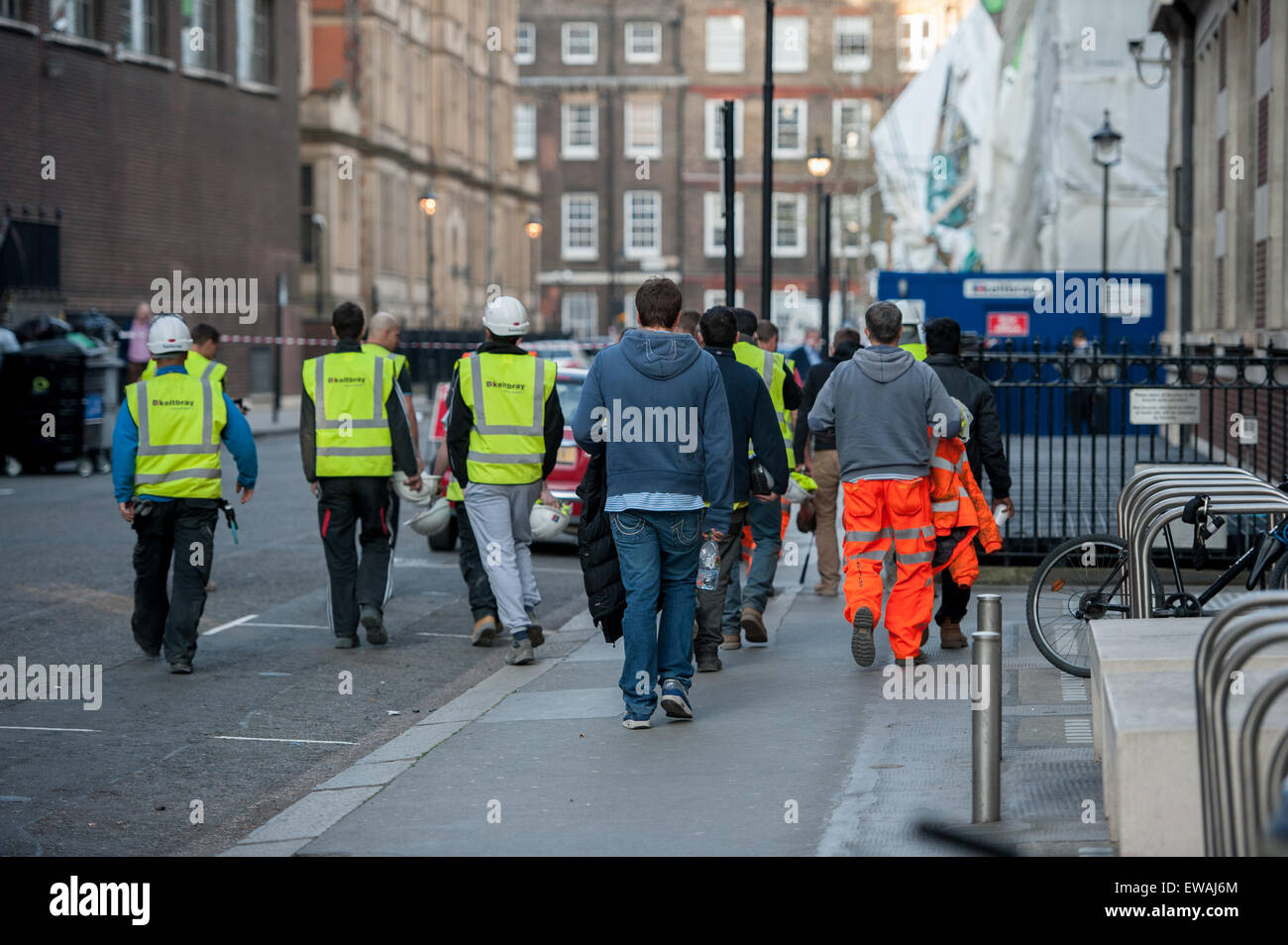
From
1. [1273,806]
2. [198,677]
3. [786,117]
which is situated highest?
[786,117]

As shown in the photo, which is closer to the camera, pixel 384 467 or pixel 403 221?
pixel 384 467

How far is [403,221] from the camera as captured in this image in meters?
54.0

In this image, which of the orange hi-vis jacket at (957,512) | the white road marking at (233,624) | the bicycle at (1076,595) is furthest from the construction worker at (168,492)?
the bicycle at (1076,595)

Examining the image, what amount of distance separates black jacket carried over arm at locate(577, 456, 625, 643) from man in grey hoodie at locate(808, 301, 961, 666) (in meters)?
1.61

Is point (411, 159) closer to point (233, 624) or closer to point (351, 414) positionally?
point (233, 624)

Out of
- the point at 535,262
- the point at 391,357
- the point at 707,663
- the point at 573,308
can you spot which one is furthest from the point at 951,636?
the point at 573,308

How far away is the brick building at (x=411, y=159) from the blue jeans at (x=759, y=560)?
37.2 m

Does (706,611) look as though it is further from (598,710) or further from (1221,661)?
(1221,661)

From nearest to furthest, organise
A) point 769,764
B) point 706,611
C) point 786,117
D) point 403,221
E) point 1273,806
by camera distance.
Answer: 1. point 1273,806
2. point 769,764
3. point 706,611
4. point 403,221
5. point 786,117

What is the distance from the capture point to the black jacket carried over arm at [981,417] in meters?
9.80

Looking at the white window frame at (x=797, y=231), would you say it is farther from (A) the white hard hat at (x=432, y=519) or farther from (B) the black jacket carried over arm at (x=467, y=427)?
(B) the black jacket carried over arm at (x=467, y=427)

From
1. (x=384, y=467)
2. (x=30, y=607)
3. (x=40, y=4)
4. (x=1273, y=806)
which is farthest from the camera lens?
(x=40, y=4)
